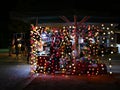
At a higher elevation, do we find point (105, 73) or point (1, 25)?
point (1, 25)

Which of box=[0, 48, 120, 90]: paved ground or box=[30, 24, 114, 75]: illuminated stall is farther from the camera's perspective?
box=[30, 24, 114, 75]: illuminated stall

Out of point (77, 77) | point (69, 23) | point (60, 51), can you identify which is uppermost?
point (69, 23)

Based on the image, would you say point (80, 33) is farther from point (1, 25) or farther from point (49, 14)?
point (1, 25)

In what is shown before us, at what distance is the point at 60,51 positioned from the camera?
64.1 feet

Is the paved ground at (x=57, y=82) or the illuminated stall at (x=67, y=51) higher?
A: the illuminated stall at (x=67, y=51)

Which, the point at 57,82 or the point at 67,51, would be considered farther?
the point at 67,51

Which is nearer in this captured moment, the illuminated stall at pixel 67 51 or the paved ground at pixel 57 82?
the paved ground at pixel 57 82

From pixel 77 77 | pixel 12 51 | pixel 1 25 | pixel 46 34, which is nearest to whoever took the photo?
pixel 77 77

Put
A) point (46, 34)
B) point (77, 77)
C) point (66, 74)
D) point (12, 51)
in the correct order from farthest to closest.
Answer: point (12, 51)
point (46, 34)
point (66, 74)
point (77, 77)

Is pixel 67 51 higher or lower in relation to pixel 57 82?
higher

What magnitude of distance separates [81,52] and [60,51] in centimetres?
163

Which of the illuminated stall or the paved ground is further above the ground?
the illuminated stall

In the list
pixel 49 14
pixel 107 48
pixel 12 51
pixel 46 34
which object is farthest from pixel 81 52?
pixel 12 51

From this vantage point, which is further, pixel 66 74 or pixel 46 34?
pixel 46 34
